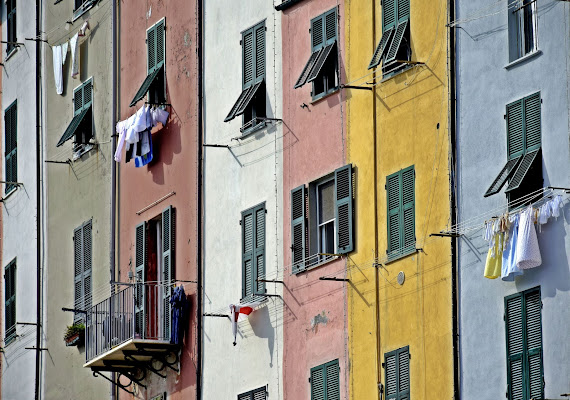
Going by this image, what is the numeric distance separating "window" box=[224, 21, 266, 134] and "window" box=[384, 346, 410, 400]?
6.57 meters

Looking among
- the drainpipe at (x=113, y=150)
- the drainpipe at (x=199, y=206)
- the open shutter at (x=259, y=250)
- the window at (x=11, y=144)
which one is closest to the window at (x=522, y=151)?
the open shutter at (x=259, y=250)

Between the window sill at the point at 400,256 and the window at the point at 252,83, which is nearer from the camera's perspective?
the window sill at the point at 400,256

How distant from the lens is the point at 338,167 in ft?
105

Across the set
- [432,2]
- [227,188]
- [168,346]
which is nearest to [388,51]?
[432,2]

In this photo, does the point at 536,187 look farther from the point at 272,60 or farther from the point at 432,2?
the point at 272,60

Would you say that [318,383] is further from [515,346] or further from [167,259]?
[167,259]

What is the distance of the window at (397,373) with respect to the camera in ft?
96.6

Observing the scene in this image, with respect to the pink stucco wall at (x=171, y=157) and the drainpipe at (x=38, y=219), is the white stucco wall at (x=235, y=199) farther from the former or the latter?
the drainpipe at (x=38, y=219)

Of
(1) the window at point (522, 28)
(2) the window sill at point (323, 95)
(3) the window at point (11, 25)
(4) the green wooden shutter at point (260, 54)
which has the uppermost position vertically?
(3) the window at point (11, 25)

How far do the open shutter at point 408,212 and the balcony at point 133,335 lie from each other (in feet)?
27.6

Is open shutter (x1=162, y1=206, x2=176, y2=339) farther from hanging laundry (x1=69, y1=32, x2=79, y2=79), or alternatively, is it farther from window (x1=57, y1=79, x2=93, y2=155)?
hanging laundry (x1=69, y1=32, x2=79, y2=79)

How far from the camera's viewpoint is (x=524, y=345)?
1049 inches

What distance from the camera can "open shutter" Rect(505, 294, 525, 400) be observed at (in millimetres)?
26641

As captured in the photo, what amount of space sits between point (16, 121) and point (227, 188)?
1367cm
